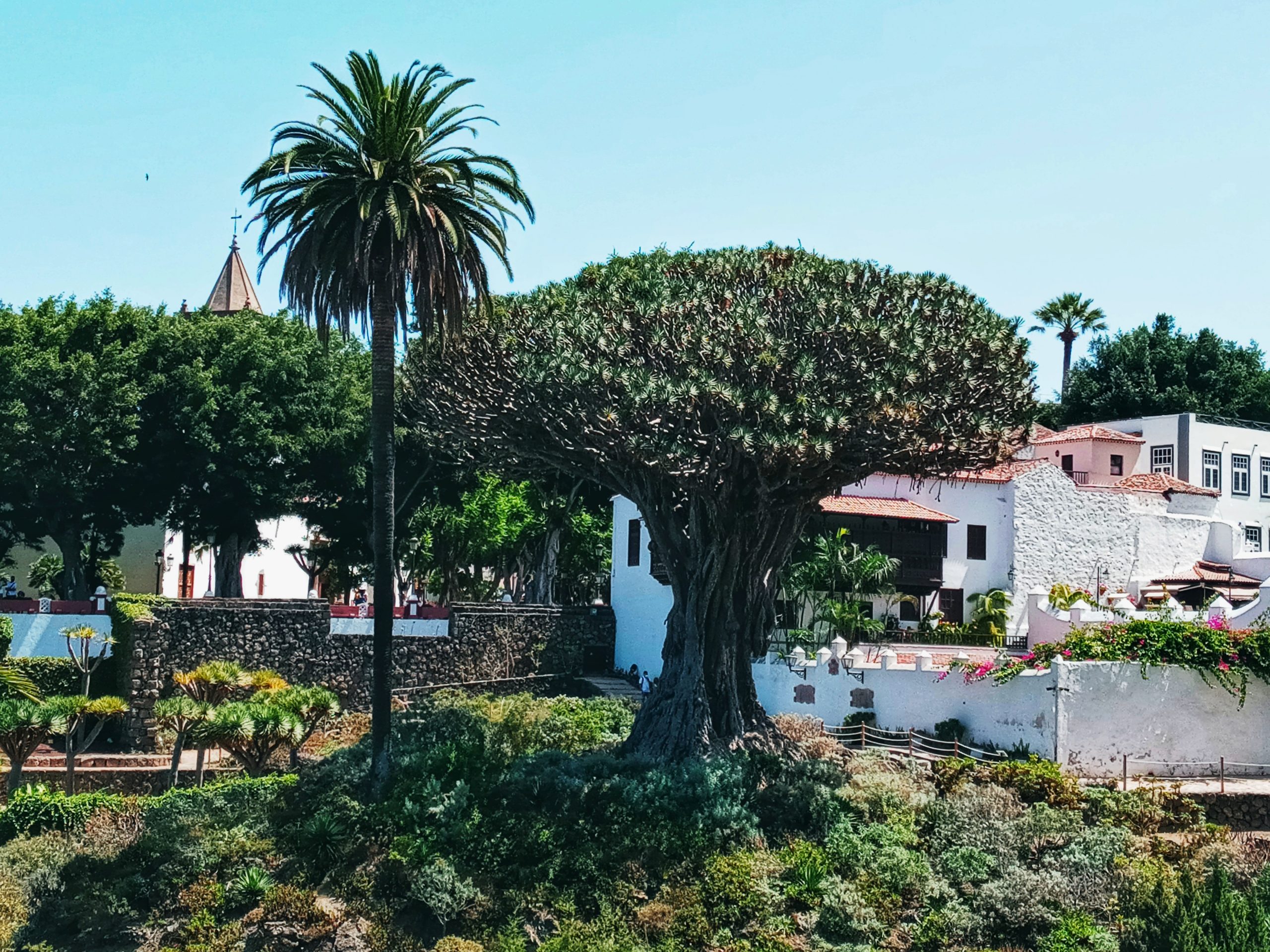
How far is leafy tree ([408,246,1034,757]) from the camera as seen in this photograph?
27281mm

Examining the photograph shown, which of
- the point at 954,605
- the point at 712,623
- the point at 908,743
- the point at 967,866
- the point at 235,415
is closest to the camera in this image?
the point at 967,866

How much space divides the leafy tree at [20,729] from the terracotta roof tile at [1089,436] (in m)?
37.5

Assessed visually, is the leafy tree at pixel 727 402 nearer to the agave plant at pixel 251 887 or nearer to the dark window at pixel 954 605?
the agave plant at pixel 251 887

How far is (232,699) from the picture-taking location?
117ft

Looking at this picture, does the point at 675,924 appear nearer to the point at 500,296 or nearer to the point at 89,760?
the point at 500,296

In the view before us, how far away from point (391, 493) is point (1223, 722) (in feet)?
62.3

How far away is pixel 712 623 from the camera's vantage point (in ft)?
98.4

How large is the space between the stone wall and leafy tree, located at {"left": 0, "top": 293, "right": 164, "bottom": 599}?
5.19 m

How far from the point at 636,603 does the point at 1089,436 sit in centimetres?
2035

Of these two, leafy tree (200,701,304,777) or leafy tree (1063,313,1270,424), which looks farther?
leafy tree (1063,313,1270,424)

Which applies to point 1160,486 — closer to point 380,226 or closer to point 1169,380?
point 1169,380

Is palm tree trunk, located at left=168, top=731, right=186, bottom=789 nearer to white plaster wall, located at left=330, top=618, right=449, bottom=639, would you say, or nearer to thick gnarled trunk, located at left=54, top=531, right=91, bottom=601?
white plaster wall, located at left=330, top=618, right=449, bottom=639

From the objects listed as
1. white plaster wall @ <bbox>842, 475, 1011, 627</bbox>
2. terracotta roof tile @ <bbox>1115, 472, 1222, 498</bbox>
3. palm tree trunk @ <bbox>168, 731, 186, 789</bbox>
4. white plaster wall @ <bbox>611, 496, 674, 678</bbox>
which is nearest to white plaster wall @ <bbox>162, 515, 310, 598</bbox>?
white plaster wall @ <bbox>611, 496, 674, 678</bbox>

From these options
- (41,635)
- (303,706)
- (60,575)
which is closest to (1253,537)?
(303,706)
